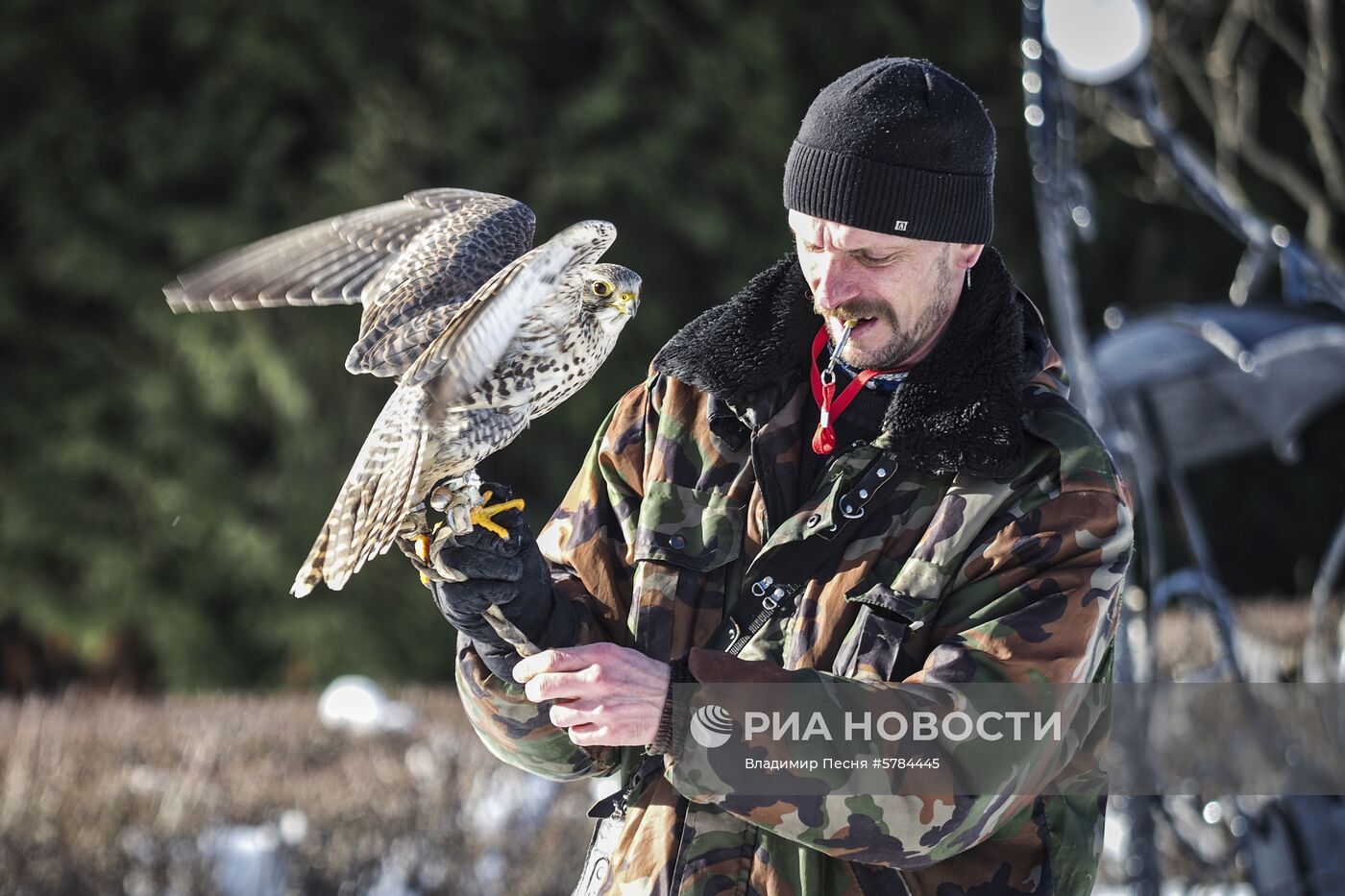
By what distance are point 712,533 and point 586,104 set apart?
5.24 meters

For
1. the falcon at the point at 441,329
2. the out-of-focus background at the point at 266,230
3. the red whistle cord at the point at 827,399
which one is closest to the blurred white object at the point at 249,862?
the falcon at the point at 441,329

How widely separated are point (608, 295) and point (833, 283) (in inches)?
14.6

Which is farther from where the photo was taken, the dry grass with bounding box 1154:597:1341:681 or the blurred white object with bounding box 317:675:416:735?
the dry grass with bounding box 1154:597:1341:681

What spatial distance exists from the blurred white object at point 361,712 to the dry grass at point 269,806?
0.16 metres

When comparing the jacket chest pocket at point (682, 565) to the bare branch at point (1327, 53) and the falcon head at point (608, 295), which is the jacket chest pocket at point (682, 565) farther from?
the bare branch at point (1327, 53)

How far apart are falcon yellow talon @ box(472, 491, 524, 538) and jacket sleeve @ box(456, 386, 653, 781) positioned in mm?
130

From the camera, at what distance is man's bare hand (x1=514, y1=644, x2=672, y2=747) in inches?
61.2

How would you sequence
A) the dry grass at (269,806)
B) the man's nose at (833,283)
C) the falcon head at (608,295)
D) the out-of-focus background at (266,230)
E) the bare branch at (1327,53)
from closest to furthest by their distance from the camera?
the man's nose at (833,283) → the falcon head at (608,295) → the dry grass at (269,806) → the out-of-focus background at (266,230) → the bare branch at (1327,53)

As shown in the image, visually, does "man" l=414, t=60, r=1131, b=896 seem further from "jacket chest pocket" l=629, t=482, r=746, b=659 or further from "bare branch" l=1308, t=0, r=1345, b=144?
"bare branch" l=1308, t=0, r=1345, b=144

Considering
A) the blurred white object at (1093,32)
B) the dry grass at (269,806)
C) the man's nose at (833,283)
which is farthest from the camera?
the blurred white object at (1093,32)

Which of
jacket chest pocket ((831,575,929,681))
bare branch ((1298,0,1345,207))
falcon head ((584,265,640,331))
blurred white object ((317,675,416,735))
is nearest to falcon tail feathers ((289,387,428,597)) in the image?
falcon head ((584,265,640,331))

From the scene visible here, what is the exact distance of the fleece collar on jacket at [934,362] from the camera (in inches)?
66.6

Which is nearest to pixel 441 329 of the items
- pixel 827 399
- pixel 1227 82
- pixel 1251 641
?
A: pixel 827 399
